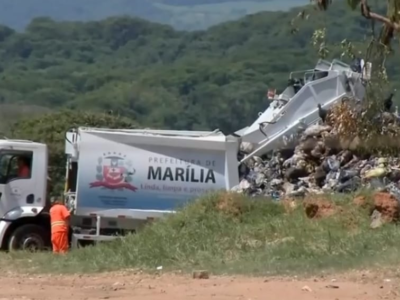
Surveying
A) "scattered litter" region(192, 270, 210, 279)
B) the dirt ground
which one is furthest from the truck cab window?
"scattered litter" region(192, 270, 210, 279)

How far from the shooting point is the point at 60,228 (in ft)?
58.7

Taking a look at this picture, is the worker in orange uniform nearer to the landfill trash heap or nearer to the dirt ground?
the landfill trash heap

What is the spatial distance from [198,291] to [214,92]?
68938 mm

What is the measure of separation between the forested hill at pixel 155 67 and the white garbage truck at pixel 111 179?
25.9 metres

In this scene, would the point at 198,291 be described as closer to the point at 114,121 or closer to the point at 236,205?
the point at 236,205

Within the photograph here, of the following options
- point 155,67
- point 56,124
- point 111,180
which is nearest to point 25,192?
point 111,180

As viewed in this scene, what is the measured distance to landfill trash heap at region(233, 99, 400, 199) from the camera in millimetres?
18812

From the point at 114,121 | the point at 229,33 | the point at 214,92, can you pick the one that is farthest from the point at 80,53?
the point at 114,121

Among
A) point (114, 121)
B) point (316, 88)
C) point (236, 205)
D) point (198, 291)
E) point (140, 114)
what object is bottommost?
point (198, 291)

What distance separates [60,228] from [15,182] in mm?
1472

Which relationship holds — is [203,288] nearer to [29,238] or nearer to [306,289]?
[306,289]

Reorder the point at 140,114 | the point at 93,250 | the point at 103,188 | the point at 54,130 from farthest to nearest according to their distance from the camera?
the point at 140,114, the point at 54,130, the point at 103,188, the point at 93,250

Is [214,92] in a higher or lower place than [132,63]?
lower

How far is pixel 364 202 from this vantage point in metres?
16.2
